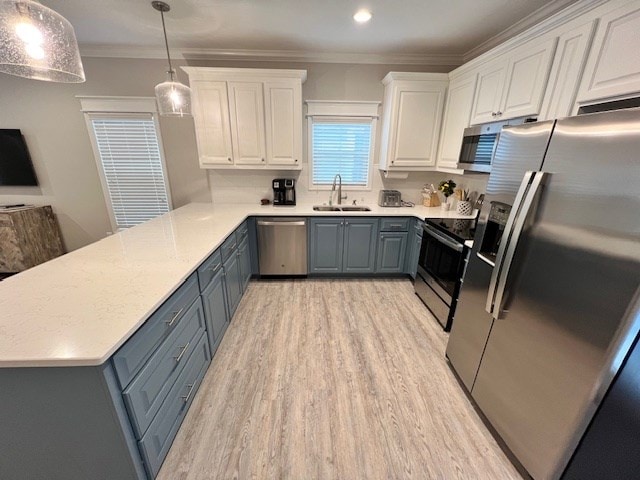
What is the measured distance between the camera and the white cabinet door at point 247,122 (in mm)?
2797

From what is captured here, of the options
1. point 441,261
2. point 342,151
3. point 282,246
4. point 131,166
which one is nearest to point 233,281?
point 282,246

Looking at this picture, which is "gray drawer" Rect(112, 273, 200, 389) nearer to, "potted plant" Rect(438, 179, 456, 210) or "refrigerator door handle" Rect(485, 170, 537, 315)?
"refrigerator door handle" Rect(485, 170, 537, 315)

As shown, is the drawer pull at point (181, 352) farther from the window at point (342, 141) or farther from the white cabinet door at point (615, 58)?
the white cabinet door at point (615, 58)

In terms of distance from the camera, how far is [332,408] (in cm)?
164

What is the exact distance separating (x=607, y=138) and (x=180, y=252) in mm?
2188

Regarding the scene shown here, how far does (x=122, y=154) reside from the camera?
129 inches

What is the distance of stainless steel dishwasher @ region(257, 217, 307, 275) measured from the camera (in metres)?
2.99

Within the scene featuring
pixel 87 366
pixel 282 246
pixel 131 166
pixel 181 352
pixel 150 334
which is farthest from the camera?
pixel 131 166

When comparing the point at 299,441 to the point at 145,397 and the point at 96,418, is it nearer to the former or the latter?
the point at 145,397

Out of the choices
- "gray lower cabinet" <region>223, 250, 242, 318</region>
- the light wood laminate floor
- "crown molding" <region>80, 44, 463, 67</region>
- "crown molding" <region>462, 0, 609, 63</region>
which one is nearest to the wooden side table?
"crown molding" <region>80, 44, 463, 67</region>

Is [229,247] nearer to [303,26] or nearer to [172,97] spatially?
[172,97]

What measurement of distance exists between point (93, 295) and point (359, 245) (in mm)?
2480

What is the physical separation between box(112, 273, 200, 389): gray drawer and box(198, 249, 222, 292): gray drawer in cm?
13

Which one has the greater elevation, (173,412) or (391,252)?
(391,252)
